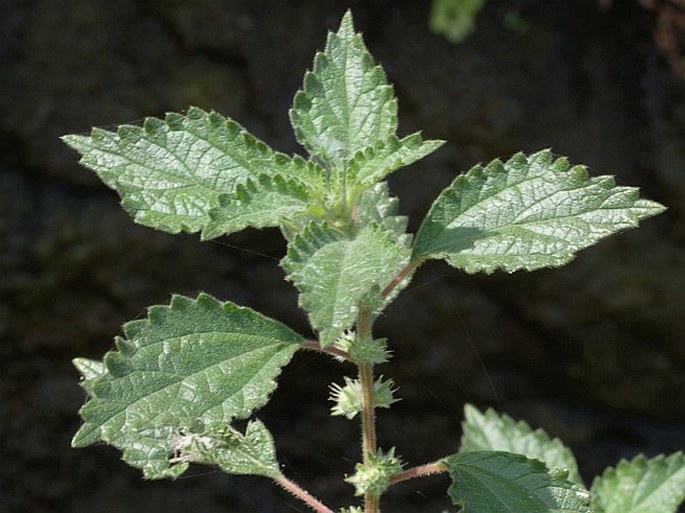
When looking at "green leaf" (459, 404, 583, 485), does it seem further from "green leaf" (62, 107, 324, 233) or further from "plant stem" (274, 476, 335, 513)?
"green leaf" (62, 107, 324, 233)

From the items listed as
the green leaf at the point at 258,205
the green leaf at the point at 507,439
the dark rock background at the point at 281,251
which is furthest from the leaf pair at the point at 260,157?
the dark rock background at the point at 281,251

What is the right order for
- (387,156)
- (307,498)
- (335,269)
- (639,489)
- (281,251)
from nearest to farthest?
(335,269) < (387,156) < (307,498) < (639,489) < (281,251)

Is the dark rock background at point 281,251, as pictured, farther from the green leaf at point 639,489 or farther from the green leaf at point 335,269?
the green leaf at point 335,269

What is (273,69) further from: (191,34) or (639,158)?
(639,158)

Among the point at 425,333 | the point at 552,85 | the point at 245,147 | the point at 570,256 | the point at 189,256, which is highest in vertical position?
the point at 552,85

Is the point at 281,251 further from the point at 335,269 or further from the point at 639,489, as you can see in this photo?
the point at 335,269

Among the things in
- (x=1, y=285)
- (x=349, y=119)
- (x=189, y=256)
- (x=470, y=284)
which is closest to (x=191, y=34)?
(x=189, y=256)

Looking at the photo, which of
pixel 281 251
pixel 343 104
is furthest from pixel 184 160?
pixel 281 251
